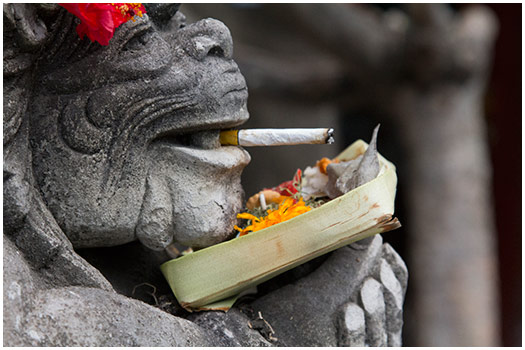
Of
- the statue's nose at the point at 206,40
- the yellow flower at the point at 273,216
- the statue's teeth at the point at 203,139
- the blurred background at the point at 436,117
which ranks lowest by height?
the blurred background at the point at 436,117

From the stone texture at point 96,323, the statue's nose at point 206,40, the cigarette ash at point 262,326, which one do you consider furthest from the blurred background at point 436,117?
the stone texture at point 96,323

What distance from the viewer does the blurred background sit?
2551 millimetres

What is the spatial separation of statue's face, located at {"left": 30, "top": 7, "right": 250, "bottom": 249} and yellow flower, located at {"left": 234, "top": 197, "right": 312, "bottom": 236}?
4cm

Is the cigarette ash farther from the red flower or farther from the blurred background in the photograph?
the blurred background

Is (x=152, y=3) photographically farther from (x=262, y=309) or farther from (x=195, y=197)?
(x=262, y=309)

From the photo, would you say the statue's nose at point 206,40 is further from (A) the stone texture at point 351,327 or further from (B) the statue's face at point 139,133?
(A) the stone texture at point 351,327

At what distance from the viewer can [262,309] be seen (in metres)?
0.96

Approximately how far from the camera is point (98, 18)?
0.76 metres

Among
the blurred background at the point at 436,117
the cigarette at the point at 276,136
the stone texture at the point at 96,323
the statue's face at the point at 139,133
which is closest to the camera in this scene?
the stone texture at the point at 96,323

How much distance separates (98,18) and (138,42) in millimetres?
88

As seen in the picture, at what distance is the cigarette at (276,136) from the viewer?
2.99ft

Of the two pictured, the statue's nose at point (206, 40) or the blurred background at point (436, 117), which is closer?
the statue's nose at point (206, 40)

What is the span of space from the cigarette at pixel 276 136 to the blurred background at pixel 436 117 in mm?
1585

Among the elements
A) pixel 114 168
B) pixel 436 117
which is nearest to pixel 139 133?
pixel 114 168
